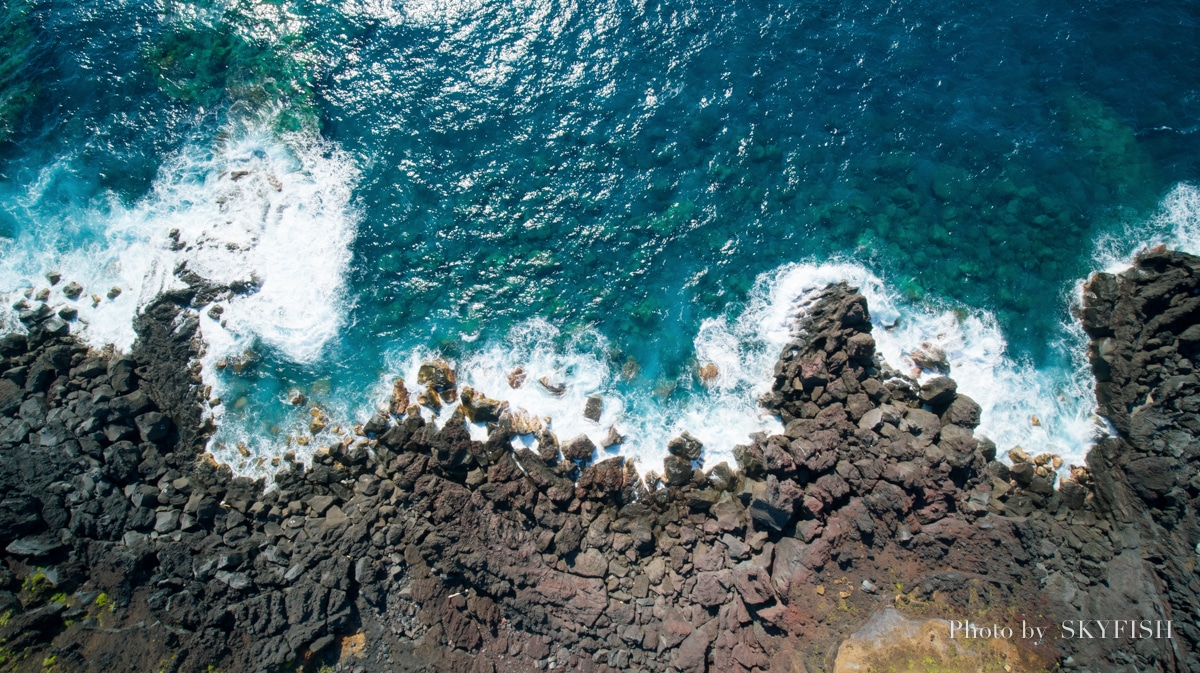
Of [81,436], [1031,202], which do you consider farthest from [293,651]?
[1031,202]

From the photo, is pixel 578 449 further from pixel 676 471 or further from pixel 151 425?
pixel 151 425

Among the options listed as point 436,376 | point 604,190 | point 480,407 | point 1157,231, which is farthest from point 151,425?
point 1157,231

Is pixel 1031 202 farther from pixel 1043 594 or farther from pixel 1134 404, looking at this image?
pixel 1043 594

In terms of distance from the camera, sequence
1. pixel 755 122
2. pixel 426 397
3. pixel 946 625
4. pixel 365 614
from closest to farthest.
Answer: pixel 946 625 → pixel 365 614 → pixel 426 397 → pixel 755 122

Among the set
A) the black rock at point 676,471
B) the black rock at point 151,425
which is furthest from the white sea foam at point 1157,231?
the black rock at point 151,425

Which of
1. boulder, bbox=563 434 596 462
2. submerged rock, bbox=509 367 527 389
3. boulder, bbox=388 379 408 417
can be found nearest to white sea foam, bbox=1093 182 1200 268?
boulder, bbox=563 434 596 462

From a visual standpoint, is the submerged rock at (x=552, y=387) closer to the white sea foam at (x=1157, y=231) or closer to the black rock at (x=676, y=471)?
the black rock at (x=676, y=471)

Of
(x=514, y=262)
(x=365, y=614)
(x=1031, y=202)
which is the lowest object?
(x=365, y=614)
